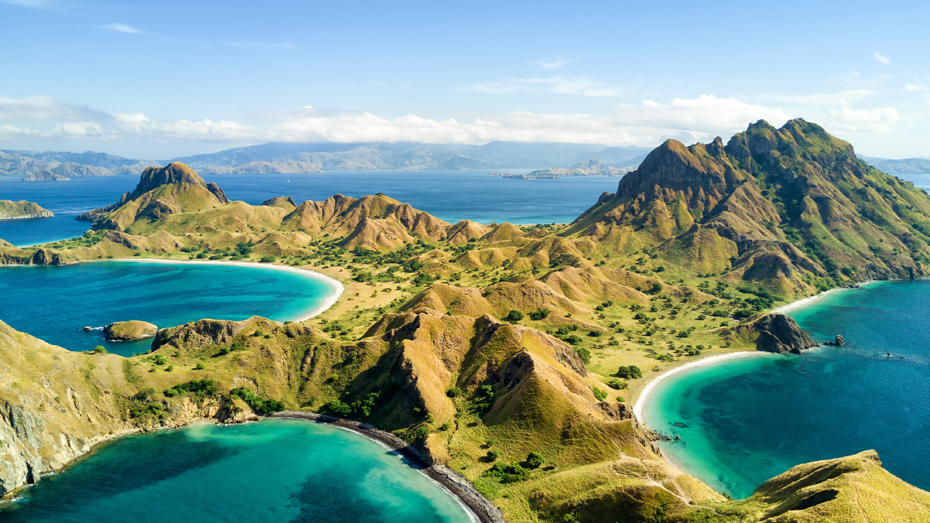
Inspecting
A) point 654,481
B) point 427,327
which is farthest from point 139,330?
point 654,481

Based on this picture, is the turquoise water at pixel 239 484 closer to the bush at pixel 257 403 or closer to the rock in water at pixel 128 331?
the bush at pixel 257 403

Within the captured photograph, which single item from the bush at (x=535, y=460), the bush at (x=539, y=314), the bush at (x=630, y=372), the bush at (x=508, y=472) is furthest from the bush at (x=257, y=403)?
the bush at (x=539, y=314)

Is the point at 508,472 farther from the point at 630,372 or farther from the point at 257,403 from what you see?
the point at 630,372

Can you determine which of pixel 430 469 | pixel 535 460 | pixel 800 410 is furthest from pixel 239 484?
pixel 800 410

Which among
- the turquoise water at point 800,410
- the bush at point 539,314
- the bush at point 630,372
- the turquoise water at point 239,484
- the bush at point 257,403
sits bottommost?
the turquoise water at point 800,410

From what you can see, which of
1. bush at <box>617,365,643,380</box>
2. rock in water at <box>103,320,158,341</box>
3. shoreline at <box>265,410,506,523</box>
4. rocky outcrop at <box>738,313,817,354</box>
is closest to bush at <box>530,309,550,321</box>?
bush at <box>617,365,643,380</box>

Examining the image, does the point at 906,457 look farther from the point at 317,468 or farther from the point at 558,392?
the point at 317,468

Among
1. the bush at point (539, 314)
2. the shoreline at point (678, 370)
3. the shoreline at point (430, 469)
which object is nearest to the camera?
the shoreline at point (430, 469)
